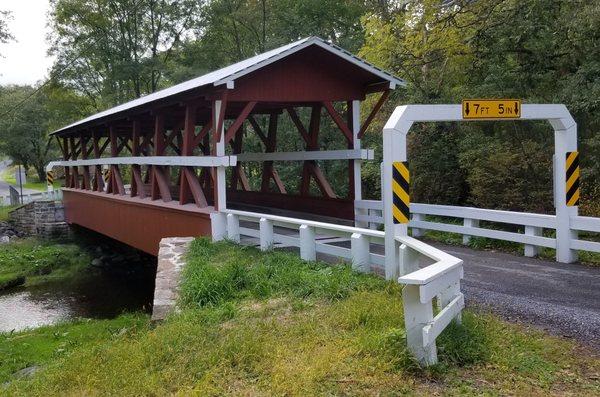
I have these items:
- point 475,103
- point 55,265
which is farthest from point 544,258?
point 55,265

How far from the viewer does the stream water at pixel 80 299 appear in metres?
12.6

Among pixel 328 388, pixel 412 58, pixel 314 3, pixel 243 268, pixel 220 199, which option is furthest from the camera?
pixel 314 3

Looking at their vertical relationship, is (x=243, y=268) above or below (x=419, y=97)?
below

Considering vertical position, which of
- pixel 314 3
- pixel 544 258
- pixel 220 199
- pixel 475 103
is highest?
pixel 314 3

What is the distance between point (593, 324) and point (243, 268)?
Answer: 3.92m

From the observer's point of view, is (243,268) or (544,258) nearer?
(243,268)

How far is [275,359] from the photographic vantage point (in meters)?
4.33

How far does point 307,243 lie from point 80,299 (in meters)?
8.98

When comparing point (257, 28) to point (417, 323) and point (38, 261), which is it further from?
point (417, 323)

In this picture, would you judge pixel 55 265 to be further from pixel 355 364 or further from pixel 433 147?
pixel 355 364

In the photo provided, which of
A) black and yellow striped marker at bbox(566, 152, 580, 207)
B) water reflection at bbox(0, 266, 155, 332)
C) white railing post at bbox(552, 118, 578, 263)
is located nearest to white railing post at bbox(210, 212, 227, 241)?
water reflection at bbox(0, 266, 155, 332)

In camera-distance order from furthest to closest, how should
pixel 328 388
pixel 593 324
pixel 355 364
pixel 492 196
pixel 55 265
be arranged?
pixel 55 265, pixel 492 196, pixel 593 324, pixel 355 364, pixel 328 388

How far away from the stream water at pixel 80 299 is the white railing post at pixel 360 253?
688 centimetres

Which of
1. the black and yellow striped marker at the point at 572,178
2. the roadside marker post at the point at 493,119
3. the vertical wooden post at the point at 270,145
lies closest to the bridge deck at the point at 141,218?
the vertical wooden post at the point at 270,145
